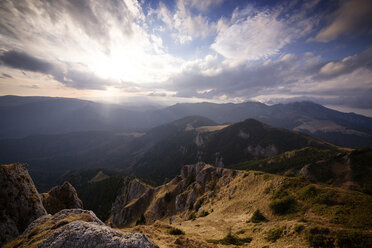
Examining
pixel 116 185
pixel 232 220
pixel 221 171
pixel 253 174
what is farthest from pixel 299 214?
pixel 116 185

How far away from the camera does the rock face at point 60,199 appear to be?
52.1 metres

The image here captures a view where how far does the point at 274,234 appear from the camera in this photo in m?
19.8

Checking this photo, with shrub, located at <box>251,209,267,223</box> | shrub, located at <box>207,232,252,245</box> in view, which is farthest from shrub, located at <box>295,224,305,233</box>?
shrub, located at <box>251,209,267,223</box>

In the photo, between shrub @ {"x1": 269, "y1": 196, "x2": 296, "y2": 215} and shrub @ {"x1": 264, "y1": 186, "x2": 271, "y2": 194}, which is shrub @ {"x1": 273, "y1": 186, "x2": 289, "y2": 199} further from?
shrub @ {"x1": 264, "y1": 186, "x2": 271, "y2": 194}

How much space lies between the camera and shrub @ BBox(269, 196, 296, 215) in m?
24.8

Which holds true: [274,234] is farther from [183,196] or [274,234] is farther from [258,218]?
[183,196]

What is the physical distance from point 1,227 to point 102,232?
35.2m

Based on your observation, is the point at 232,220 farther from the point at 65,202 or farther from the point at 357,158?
the point at 357,158

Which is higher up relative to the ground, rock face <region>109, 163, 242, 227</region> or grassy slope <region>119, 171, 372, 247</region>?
grassy slope <region>119, 171, 372, 247</region>

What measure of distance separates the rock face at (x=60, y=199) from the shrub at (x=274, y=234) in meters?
68.5

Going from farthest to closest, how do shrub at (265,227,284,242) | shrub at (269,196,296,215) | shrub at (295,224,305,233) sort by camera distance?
shrub at (269,196,296,215) < shrub at (265,227,284,242) < shrub at (295,224,305,233)

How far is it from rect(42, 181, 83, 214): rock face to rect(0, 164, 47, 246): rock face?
1817 cm

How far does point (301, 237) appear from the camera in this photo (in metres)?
17.0

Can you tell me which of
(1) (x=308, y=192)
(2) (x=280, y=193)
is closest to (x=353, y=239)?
(1) (x=308, y=192)
